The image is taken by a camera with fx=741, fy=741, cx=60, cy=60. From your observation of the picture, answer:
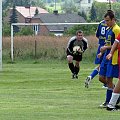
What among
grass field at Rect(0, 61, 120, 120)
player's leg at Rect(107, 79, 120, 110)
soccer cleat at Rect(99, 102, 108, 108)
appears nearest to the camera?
grass field at Rect(0, 61, 120, 120)

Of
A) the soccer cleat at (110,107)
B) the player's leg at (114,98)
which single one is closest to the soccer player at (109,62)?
the player's leg at (114,98)

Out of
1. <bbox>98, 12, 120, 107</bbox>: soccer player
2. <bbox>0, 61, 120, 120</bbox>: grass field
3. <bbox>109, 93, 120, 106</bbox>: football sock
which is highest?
<bbox>98, 12, 120, 107</bbox>: soccer player

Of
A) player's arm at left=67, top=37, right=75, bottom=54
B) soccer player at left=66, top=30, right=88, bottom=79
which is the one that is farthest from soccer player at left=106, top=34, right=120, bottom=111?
player's arm at left=67, top=37, right=75, bottom=54

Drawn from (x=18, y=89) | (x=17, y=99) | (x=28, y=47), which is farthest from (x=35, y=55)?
(x=17, y=99)

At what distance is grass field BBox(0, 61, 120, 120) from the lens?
12702 millimetres

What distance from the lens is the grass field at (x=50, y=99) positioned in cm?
1270

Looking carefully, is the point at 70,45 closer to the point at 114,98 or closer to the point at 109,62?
the point at 109,62

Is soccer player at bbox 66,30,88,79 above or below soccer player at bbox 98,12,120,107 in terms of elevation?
below

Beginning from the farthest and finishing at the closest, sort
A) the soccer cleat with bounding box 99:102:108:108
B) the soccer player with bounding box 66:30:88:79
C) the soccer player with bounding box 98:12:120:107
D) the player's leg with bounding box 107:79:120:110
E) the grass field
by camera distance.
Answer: the soccer player with bounding box 66:30:88:79
the soccer cleat with bounding box 99:102:108:108
the soccer player with bounding box 98:12:120:107
the player's leg with bounding box 107:79:120:110
the grass field

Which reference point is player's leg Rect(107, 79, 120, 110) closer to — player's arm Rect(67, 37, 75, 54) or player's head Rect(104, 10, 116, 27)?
player's head Rect(104, 10, 116, 27)

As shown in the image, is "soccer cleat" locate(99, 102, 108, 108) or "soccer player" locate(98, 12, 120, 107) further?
"soccer cleat" locate(99, 102, 108, 108)

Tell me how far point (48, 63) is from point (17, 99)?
59.4 ft

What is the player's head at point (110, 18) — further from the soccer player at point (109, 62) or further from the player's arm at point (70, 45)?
the player's arm at point (70, 45)

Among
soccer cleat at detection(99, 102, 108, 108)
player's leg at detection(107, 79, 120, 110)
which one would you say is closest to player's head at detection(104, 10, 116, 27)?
player's leg at detection(107, 79, 120, 110)
